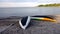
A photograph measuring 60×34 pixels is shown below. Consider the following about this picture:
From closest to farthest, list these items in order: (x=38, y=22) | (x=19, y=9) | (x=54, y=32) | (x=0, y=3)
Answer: (x=54, y=32) → (x=38, y=22) → (x=0, y=3) → (x=19, y=9)

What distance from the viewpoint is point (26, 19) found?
1.16 metres

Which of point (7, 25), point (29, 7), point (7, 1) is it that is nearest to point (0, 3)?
point (7, 1)

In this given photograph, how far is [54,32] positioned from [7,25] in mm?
435

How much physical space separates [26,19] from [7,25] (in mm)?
188

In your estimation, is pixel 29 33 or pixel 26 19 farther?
pixel 26 19

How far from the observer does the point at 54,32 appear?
0.96 meters

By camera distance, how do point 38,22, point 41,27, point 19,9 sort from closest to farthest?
point 41,27 < point 38,22 < point 19,9

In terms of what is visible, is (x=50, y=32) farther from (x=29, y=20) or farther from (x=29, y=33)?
(x=29, y=20)

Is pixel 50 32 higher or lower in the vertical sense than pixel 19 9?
higher

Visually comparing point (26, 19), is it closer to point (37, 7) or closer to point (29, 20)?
point (29, 20)

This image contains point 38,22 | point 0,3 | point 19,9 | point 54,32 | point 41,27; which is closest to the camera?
point 54,32

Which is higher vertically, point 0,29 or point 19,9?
point 0,29

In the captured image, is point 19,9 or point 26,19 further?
point 19,9

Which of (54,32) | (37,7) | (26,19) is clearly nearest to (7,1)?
(37,7)
